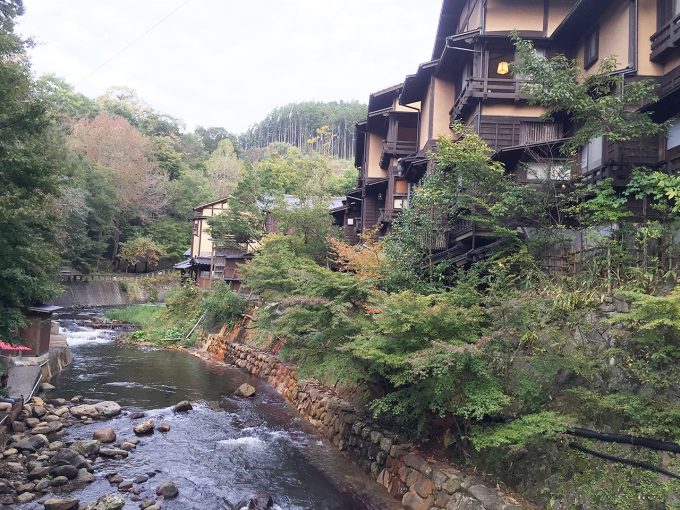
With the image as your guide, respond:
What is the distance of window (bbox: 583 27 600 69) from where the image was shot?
1470 cm

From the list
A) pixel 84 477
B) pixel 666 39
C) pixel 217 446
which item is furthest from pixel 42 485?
pixel 666 39

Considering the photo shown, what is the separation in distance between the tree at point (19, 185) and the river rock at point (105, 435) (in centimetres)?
355

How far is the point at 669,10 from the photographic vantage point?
12336 millimetres

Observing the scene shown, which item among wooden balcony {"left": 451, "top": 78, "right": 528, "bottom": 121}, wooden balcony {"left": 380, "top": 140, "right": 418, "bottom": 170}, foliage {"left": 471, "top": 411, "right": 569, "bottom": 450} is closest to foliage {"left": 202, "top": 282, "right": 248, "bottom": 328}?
wooden balcony {"left": 380, "top": 140, "right": 418, "bottom": 170}

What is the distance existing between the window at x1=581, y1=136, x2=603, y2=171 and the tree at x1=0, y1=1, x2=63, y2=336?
13.5 meters

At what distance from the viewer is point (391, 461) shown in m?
10.2

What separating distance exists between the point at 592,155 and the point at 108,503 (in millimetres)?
14637

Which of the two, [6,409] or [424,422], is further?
[6,409]

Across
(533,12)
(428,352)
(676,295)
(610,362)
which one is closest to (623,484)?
(610,362)

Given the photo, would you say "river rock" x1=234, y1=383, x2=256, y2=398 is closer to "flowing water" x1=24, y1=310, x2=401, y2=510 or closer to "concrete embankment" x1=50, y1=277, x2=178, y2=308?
"flowing water" x1=24, y1=310, x2=401, y2=510

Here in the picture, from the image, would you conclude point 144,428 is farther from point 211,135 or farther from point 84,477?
point 211,135

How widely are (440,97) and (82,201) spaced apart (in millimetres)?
30125

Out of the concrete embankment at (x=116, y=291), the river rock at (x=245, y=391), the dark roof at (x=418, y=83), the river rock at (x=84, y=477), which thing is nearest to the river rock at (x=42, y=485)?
the river rock at (x=84, y=477)

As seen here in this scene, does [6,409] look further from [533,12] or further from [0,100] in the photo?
[533,12]
